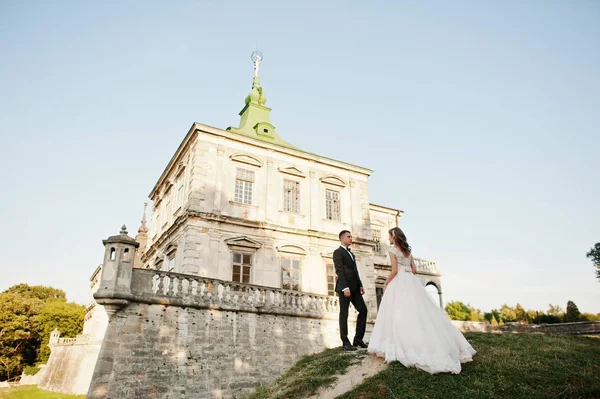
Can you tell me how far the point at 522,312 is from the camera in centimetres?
4116

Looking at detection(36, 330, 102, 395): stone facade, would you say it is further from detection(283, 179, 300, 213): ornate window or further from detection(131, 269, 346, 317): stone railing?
detection(131, 269, 346, 317): stone railing

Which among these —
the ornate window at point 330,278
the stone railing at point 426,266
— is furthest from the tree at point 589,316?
the ornate window at point 330,278

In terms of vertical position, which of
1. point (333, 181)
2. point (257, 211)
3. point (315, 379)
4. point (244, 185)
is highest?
point (333, 181)

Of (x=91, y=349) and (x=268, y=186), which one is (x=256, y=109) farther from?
(x=91, y=349)

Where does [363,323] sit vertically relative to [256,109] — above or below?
below

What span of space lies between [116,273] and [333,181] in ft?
48.0

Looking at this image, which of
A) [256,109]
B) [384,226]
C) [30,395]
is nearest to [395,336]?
[256,109]

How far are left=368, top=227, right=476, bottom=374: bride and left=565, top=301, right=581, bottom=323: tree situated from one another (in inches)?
1083

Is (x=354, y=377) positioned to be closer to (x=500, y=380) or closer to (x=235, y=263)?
(x=500, y=380)

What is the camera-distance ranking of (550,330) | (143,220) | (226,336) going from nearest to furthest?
(226,336), (550,330), (143,220)

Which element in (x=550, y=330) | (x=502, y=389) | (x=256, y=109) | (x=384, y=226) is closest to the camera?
(x=502, y=389)

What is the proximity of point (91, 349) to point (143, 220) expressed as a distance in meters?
11.8

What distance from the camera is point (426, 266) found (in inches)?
1187

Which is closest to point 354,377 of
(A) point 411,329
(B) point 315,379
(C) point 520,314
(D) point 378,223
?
(B) point 315,379
